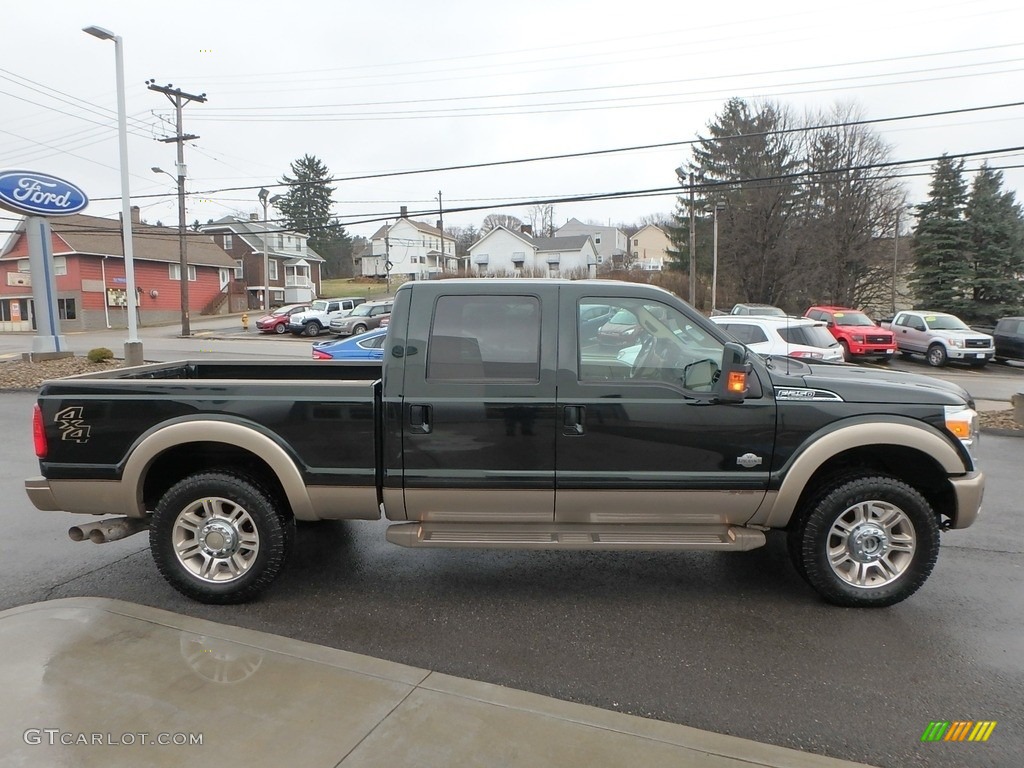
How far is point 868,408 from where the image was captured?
3.83m

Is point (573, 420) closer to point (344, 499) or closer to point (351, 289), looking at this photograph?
point (344, 499)

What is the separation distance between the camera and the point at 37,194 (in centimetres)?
1758

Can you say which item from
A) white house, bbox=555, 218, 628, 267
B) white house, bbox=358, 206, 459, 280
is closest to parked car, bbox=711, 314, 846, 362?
white house, bbox=555, 218, 628, 267

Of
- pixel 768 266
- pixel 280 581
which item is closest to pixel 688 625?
pixel 280 581

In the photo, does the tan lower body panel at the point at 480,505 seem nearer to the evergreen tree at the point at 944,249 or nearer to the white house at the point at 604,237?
the evergreen tree at the point at 944,249

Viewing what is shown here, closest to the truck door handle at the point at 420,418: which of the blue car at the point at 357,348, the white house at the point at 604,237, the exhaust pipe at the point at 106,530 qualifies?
the exhaust pipe at the point at 106,530

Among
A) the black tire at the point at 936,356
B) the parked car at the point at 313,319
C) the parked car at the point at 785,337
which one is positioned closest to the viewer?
the parked car at the point at 785,337

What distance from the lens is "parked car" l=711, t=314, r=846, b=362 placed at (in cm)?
1273

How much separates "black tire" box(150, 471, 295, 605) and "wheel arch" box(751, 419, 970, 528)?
298cm

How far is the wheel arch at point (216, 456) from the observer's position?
3859 millimetres

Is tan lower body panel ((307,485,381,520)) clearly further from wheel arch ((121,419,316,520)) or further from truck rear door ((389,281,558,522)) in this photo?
truck rear door ((389,281,558,522))

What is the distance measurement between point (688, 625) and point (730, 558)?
1.26 m

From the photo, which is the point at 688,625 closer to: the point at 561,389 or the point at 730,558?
the point at 730,558

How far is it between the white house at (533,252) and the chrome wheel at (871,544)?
63812 mm
